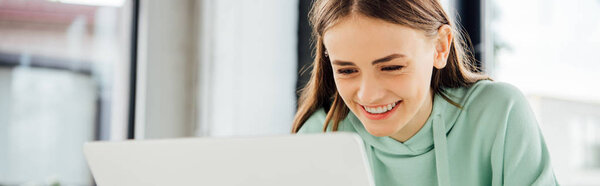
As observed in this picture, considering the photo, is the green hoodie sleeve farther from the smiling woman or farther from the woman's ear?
the woman's ear

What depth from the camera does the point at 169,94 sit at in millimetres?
3012

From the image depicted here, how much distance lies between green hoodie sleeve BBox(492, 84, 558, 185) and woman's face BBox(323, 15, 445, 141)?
0.54ft

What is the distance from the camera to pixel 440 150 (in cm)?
106

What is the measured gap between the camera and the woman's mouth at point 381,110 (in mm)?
963

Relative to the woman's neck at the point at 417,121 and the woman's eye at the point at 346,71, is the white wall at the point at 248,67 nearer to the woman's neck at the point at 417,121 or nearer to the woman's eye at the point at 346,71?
the woman's neck at the point at 417,121

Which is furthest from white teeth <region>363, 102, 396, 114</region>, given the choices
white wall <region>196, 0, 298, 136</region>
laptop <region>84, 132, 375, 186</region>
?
white wall <region>196, 0, 298, 136</region>

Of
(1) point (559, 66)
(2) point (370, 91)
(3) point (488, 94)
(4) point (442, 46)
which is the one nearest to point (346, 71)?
(2) point (370, 91)

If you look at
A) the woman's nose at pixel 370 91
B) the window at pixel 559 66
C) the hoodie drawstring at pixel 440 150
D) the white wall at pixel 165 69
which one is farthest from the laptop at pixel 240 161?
the white wall at pixel 165 69

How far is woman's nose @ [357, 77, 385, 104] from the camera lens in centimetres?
91

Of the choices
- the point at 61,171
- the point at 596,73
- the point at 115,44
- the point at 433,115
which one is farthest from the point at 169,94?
the point at 433,115

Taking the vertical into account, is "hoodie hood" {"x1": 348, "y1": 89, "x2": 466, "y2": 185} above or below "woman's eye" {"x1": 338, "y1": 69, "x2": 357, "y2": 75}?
below

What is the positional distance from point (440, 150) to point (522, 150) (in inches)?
5.3

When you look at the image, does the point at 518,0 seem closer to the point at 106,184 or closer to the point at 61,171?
the point at 106,184

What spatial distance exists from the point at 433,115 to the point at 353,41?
0.26m
